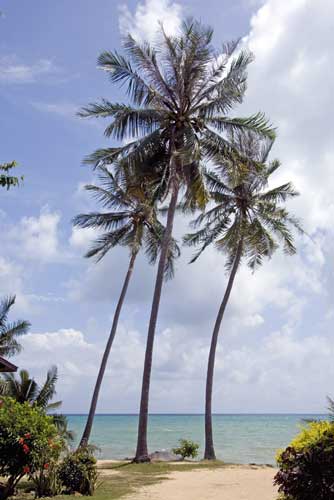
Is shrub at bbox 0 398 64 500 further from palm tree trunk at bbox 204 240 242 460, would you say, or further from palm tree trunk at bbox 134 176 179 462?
palm tree trunk at bbox 204 240 242 460

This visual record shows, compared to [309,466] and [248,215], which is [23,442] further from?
[248,215]

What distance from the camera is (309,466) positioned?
21.3ft

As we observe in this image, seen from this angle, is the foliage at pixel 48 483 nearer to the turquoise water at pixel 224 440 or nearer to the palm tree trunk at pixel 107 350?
the turquoise water at pixel 224 440

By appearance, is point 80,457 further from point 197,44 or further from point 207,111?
point 197,44

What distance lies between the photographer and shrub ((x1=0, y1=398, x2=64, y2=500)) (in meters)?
10.6

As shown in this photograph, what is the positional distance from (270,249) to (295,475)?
1848 centimetres

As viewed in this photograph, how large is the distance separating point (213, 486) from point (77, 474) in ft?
11.1

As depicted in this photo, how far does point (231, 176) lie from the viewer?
20938 millimetres

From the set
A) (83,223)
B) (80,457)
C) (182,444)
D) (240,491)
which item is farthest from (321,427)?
(83,223)

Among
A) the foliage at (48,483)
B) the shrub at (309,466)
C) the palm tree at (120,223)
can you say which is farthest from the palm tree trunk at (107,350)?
the shrub at (309,466)

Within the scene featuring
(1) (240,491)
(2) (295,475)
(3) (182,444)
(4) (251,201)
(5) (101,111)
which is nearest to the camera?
(2) (295,475)

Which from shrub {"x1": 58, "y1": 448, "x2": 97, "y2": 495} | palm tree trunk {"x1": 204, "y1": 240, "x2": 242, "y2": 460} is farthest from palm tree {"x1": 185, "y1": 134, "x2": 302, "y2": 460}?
shrub {"x1": 58, "y1": 448, "x2": 97, "y2": 495}

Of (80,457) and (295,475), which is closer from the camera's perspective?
(295,475)

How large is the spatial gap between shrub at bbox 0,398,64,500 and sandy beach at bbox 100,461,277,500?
2.10m
